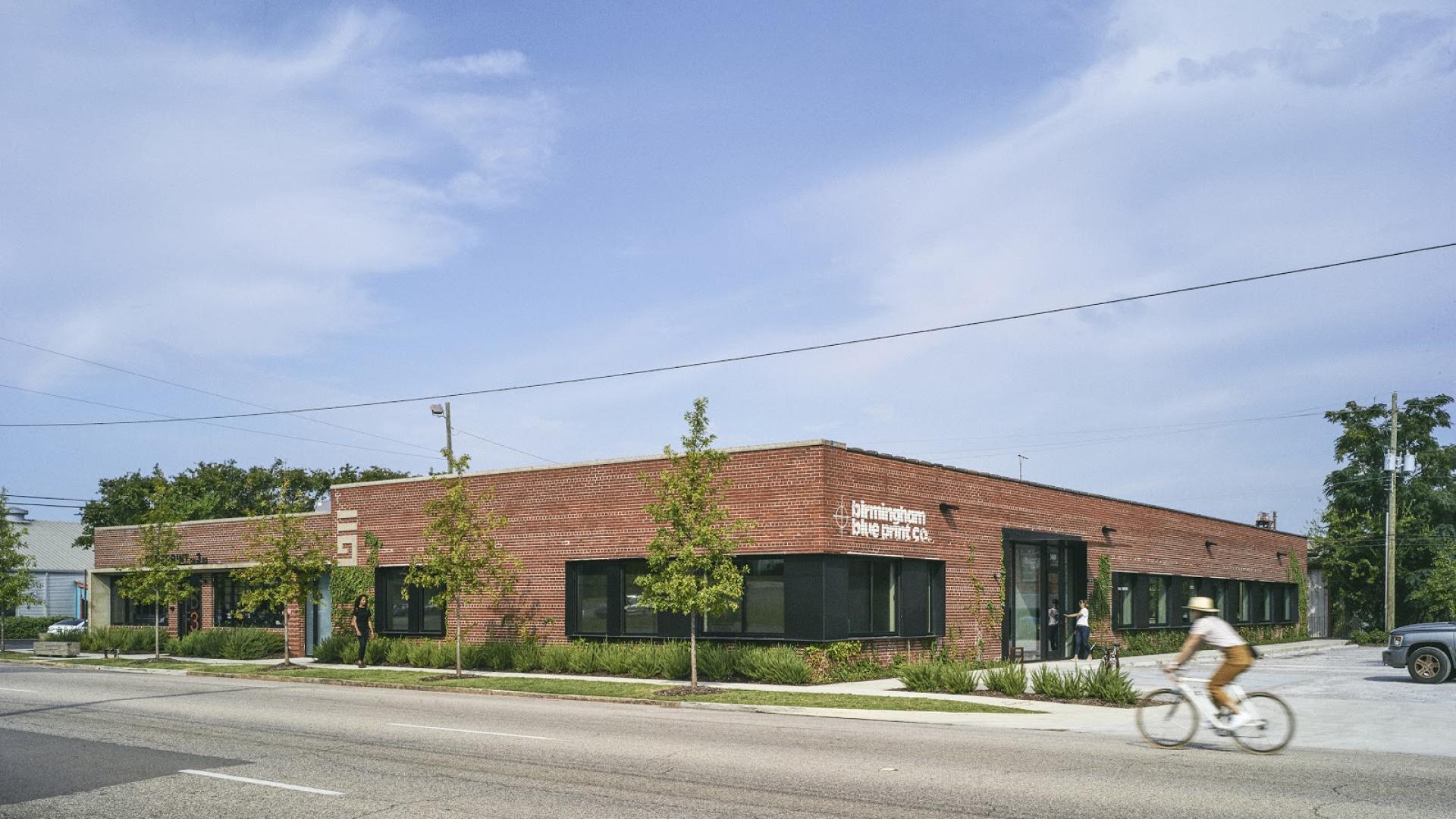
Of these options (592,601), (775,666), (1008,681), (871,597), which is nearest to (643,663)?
(592,601)

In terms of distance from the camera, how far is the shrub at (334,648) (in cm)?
3488

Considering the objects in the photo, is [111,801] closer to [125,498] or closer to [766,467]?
[766,467]

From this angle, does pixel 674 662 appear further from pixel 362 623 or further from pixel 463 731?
pixel 463 731

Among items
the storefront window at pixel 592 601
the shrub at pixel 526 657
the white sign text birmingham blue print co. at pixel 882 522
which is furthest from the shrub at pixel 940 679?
the shrub at pixel 526 657

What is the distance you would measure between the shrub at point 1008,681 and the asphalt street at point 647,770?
4527 mm

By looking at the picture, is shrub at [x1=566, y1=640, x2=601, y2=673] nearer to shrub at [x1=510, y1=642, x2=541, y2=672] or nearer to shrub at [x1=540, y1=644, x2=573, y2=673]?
shrub at [x1=540, y1=644, x2=573, y2=673]

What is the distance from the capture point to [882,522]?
2841 cm

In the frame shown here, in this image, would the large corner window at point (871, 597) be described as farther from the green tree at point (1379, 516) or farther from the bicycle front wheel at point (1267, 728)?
the green tree at point (1379, 516)

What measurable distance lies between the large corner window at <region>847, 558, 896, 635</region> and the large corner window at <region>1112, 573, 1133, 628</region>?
42.7 feet

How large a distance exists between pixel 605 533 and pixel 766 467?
205 inches

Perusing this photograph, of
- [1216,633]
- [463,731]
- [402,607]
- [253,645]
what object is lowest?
[253,645]

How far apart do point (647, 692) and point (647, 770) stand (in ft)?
38.6

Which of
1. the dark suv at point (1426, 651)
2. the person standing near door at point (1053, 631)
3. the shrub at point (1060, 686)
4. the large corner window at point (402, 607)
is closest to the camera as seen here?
the shrub at point (1060, 686)

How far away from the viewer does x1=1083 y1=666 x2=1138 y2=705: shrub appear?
2105 centimetres
